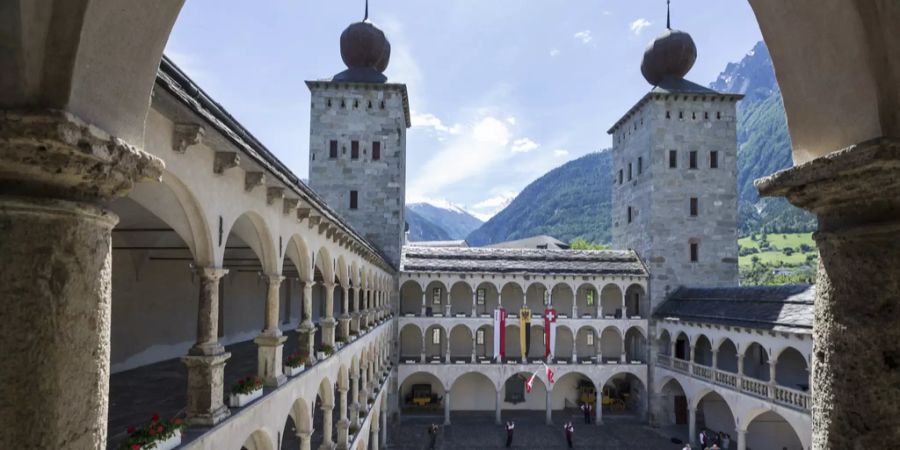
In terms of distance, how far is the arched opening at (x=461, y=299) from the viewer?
38.8 meters

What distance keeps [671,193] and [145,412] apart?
115 feet

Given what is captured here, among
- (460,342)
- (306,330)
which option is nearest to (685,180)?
(460,342)

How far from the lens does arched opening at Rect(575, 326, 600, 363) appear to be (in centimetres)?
3886

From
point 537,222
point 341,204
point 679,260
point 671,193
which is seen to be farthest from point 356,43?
point 537,222

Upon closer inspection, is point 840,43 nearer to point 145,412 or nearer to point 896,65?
point 896,65

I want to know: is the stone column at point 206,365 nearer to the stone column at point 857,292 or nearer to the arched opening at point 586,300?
the stone column at point 857,292

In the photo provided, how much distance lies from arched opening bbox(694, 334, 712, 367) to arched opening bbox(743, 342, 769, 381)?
3208mm

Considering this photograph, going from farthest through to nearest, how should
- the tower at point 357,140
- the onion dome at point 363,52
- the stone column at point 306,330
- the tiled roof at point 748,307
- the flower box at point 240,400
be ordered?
1. the onion dome at point 363,52
2. the tower at point 357,140
3. the tiled roof at point 748,307
4. the stone column at point 306,330
5. the flower box at point 240,400

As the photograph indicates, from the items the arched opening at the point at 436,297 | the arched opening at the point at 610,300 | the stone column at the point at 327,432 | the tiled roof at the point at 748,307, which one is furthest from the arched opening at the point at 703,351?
the stone column at the point at 327,432

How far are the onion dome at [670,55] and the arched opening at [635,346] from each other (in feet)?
60.0

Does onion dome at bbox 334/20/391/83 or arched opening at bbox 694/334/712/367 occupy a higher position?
onion dome at bbox 334/20/391/83

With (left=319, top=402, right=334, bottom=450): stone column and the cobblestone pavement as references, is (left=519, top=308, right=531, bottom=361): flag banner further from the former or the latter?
(left=319, top=402, right=334, bottom=450): stone column

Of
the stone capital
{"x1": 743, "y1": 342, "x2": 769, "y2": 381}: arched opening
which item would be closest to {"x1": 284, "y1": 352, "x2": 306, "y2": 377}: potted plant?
the stone capital

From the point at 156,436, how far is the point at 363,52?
33703 millimetres
